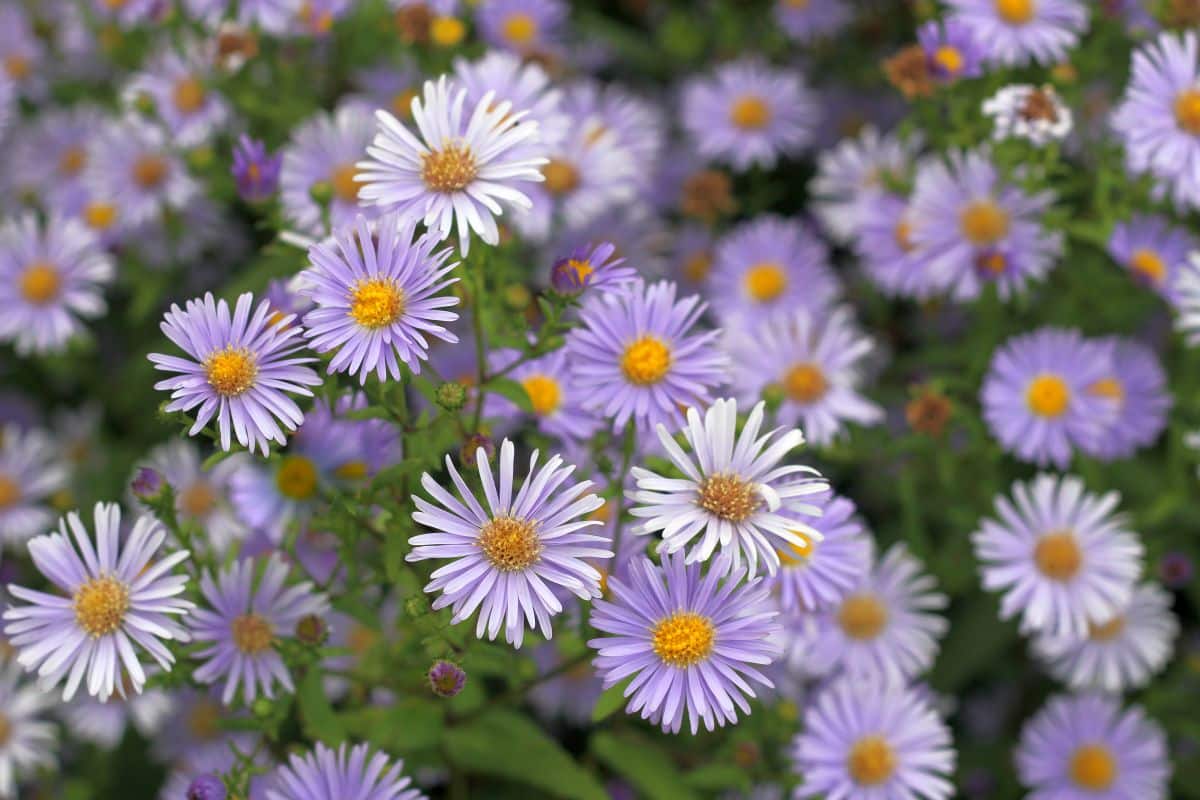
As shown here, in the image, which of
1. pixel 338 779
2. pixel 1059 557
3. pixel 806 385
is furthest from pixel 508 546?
pixel 1059 557

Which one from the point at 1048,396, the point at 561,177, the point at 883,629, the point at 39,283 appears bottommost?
the point at 883,629

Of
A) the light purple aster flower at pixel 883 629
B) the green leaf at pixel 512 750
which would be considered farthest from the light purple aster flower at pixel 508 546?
the light purple aster flower at pixel 883 629

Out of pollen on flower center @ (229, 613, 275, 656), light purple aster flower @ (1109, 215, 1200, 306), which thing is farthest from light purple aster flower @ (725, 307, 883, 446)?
pollen on flower center @ (229, 613, 275, 656)

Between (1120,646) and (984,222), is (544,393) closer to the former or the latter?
(984,222)

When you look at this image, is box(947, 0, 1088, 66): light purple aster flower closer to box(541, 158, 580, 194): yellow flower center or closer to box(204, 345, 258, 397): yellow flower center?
box(541, 158, 580, 194): yellow flower center

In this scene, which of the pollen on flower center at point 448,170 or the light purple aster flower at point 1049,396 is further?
the light purple aster flower at point 1049,396

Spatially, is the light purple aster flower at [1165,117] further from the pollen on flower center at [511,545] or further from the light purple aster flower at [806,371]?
the pollen on flower center at [511,545]
